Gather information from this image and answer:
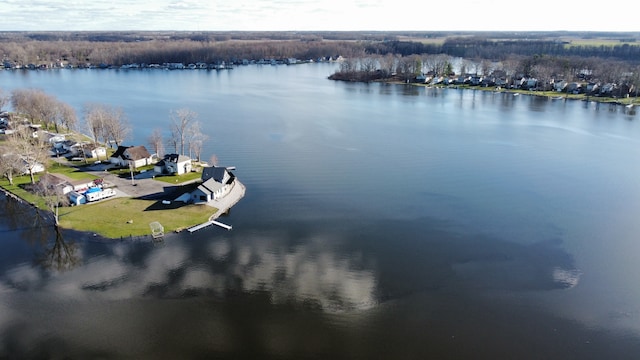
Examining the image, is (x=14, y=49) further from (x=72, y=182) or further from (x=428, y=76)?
(x=72, y=182)

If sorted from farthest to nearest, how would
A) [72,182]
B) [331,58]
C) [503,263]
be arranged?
[331,58] < [72,182] < [503,263]

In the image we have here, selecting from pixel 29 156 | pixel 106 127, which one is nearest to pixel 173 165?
pixel 29 156

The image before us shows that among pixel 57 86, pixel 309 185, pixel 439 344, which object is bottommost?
pixel 439 344

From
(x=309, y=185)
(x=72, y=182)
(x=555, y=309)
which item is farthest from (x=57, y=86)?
(x=555, y=309)

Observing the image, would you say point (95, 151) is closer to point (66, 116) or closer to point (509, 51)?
point (66, 116)

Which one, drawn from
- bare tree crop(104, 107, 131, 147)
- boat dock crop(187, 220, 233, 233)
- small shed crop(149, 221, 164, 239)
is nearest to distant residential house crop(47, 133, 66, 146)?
bare tree crop(104, 107, 131, 147)

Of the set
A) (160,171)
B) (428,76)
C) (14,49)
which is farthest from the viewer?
(14,49)

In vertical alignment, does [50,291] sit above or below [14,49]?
below
